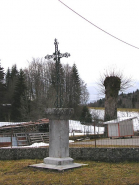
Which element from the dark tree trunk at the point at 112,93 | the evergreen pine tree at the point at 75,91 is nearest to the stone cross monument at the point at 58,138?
the dark tree trunk at the point at 112,93

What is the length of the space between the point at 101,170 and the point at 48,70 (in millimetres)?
37698

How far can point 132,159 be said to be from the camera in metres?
8.86

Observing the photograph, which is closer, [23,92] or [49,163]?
[49,163]

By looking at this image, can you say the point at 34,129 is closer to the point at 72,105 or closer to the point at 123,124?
the point at 123,124

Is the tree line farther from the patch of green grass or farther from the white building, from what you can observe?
the patch of green grass

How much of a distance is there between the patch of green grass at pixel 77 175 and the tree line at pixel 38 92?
27.4 meters

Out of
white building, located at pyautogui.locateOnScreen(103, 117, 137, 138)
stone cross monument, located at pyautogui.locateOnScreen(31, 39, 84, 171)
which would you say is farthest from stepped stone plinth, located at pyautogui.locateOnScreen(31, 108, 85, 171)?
white building, located at pyautogui.locateOnScreen(103, 117, 137, 138)

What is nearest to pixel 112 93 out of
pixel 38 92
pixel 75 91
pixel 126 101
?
pixel 38 92

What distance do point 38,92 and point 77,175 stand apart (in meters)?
34.3

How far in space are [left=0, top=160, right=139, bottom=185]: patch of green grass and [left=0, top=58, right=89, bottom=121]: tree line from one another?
90.0 ft

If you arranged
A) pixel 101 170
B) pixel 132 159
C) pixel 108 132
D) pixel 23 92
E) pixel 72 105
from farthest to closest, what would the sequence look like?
pixel 72 105
pixel 23 92
pixel 108 132
pixel 132 159
pixel 101 170

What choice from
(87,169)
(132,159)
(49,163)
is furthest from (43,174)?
(132,159)

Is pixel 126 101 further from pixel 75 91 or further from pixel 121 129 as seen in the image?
pixel 121 129

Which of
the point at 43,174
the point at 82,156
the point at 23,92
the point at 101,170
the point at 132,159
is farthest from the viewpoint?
the point at 23,92
